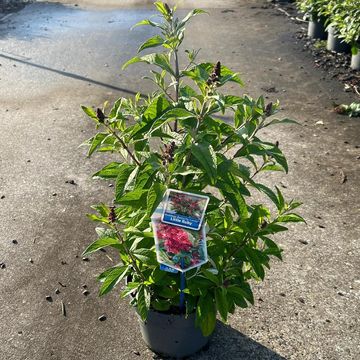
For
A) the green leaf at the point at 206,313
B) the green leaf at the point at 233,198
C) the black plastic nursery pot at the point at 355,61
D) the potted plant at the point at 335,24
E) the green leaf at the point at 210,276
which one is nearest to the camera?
the green leaf at the point at 233,198

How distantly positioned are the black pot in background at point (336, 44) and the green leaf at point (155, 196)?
7.35 metres

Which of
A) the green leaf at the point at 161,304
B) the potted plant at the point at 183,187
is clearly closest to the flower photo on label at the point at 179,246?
the potted plant at the point at 183,187

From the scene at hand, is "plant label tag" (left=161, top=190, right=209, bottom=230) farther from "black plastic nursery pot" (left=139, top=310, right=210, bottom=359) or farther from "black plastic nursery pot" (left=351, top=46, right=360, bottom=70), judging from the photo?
"black plastic nursery pot" (left=351, top=46, right=360, bottom=70)

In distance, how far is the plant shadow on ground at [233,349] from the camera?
3076 millimetres

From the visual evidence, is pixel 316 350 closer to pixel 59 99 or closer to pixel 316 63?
pixel 59 99

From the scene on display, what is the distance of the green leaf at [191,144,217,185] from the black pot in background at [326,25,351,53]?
726 cm

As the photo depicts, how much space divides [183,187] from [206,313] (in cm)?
72

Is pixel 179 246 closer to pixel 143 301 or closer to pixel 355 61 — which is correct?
pixel 143 301

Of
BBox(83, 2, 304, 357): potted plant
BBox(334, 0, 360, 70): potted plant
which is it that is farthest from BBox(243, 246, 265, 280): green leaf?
BBox(334, 0, 360, 70): potted plant

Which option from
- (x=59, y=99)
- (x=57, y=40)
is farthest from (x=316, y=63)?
(x=57, y=40)

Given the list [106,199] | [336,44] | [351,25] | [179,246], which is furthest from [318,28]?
[179,246]

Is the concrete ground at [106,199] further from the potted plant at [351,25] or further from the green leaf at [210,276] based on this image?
the green leaf at [210,276]

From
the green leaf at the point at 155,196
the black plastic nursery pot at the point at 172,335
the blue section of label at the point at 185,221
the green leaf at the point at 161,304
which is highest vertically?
the green leaf at the point at 155,196

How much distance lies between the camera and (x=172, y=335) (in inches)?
113
